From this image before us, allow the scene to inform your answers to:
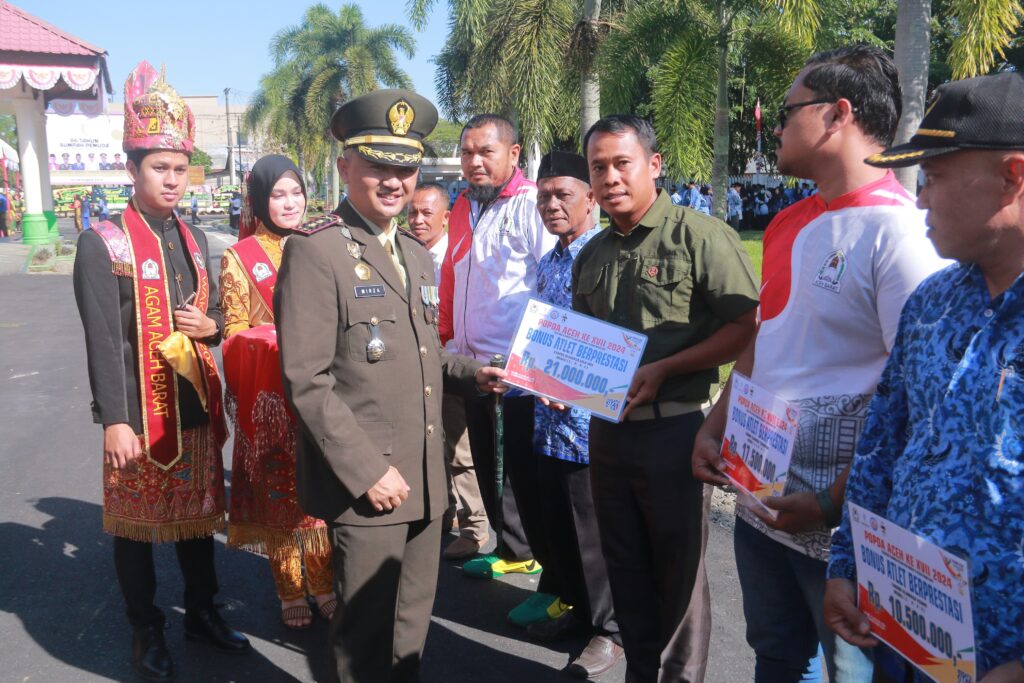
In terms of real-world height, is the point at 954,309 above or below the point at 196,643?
above

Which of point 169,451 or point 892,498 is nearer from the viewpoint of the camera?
point 892,498

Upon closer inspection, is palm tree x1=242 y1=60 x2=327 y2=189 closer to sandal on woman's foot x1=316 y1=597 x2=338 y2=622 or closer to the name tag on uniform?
sandal on woman's foot x1=316 y1=597 x2=338 y2=622

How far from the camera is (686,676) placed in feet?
8.98

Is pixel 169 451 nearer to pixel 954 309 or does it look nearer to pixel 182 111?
pixel 182 111

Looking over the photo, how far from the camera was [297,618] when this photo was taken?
3676 mm

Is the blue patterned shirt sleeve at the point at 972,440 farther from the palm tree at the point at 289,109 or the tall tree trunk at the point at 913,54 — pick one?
the palm tree at the point at 289,109

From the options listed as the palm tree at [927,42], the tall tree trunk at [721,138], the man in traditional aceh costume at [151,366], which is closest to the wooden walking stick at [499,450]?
the man in traditional aceh costume at [151,366]

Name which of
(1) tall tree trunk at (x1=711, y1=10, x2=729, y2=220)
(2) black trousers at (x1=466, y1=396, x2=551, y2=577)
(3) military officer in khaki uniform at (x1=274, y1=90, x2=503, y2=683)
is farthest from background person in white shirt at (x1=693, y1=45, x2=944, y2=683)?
(1) tall tree trunk at (x1=711, y1=10, x2=729, y2=220)

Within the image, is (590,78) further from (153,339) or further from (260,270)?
(153,339)

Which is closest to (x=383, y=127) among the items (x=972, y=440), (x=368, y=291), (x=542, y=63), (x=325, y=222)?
(x=325, y=222)

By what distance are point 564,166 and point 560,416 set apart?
1.05 meters

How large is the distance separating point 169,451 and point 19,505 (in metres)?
2.46

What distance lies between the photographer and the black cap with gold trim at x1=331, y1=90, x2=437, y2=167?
2.57 meters

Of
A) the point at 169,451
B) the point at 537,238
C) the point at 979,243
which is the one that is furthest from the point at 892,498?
the point at 169,451
